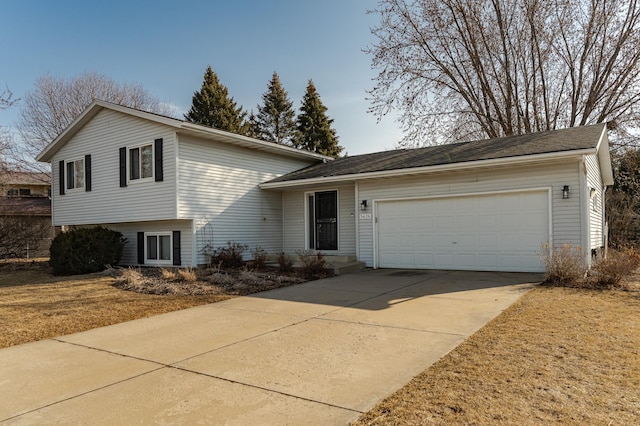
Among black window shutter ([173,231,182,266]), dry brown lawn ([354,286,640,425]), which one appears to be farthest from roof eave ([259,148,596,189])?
dry brown lawn ([354,286,640,425])

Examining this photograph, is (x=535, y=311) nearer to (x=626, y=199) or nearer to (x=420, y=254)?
(x=420, y=254)

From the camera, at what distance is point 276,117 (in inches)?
1401

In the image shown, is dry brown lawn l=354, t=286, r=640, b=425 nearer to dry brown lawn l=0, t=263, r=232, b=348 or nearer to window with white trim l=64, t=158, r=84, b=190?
dry brown lawn l=0, t=263, r=232, b=348

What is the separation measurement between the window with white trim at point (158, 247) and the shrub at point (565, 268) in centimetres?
1027

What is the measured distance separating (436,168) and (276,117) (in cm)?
2647

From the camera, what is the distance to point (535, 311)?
6188 mm

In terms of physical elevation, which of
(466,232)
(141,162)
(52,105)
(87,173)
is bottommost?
(466,232)

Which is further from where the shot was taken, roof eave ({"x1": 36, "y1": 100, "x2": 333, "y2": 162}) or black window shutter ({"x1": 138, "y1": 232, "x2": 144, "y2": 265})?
black window shutter ({"x1": 138, "y1": 232, "x2": 144, "y2": 265})

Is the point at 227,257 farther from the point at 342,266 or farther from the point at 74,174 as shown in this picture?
the point at 74,174

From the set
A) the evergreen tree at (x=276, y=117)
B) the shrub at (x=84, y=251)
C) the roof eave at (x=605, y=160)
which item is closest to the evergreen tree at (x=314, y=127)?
the evergreen tree at (x=276, y=117)

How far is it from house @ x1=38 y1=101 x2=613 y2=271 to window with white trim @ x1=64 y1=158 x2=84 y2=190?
62 mm

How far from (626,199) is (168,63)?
21.7 metres

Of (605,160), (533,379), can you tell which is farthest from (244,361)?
(605,160)

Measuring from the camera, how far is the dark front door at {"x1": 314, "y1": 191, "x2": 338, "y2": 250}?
13664 millimetres
